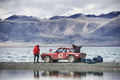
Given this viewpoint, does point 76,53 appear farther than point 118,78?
Yes

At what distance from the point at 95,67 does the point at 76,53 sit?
4.05 meters

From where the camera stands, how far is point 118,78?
14461 millimetres

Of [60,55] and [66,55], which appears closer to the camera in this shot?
[66,55]

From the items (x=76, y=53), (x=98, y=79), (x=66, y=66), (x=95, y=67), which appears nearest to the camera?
(x=98, y=79)

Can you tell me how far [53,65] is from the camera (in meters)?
22.3

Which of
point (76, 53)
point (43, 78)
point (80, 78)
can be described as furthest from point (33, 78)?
point (76, 53)

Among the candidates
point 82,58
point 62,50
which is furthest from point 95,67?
point 62,50

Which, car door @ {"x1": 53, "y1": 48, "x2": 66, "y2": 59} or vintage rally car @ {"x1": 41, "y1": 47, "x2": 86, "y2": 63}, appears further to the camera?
car door @ {"x1": 53, "y1": 48, "x2": 66, "y2": 59}

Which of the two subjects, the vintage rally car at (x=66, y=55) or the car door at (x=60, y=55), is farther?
the car door at (x=60, y=55)

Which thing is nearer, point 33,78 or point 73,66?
point 33,78

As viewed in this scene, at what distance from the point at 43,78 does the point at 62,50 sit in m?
10.2

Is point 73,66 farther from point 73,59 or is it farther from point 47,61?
point 47,61

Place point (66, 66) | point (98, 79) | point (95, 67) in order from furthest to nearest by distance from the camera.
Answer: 1. point (66, 66)
2. point (95, 67)
3. point (98, 79)

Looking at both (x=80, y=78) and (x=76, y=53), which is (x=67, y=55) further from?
(x=80, y=78)
